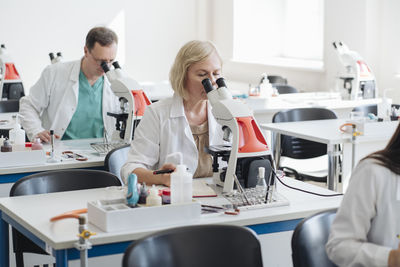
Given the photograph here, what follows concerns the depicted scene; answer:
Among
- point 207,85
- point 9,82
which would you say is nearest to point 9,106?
point 9,82

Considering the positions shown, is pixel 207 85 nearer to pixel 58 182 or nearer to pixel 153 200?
pixel 153 200

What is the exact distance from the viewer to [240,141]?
2.48 meters

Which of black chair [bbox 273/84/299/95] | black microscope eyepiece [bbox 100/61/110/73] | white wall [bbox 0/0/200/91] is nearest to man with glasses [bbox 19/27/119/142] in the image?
black microscope eyepiece [bbox 100/61/110/73]

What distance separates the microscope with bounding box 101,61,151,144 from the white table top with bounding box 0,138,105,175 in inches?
7.3

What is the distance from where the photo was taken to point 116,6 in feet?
27.0

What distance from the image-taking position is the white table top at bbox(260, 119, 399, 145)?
3.86 meters

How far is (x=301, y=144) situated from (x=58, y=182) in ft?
7.37

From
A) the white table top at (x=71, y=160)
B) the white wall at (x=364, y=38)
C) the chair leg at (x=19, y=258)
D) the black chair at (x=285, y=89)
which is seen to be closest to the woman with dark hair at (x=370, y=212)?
the chair leg at (x=19, y=258)

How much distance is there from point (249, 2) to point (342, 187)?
474 centimetres

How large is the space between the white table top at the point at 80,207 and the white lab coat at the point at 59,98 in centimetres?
152

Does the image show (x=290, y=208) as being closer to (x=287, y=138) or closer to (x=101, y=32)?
(x=101, y=32)

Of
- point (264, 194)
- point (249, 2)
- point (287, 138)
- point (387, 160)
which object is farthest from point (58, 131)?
point (249, 2)

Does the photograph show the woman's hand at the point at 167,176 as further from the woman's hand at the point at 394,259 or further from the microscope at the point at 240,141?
the woman's hand at the point at 394,259

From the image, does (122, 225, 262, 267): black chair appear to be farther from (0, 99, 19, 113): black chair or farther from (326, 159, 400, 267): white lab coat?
(0, 99, 19, 113): black chair
